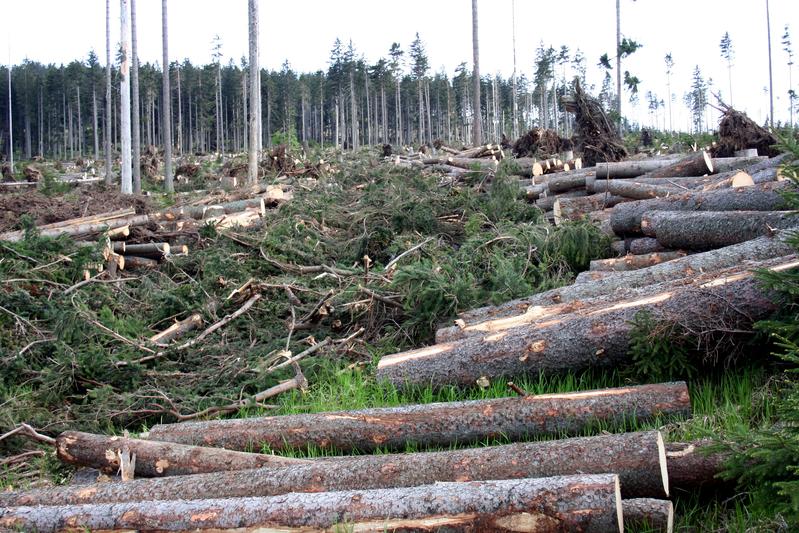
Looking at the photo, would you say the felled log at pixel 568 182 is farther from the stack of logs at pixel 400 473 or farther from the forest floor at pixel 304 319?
the stack of logs at pixel 400 473

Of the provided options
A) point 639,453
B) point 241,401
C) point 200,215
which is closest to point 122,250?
point 200,215

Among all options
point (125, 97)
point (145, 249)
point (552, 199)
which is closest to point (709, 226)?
point (552, 199)

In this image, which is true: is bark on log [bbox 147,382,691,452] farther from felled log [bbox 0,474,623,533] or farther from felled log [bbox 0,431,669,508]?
felled log [bbox 0,474,623,533]

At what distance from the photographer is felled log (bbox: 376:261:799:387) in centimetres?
493

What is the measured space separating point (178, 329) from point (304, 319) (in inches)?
55.7

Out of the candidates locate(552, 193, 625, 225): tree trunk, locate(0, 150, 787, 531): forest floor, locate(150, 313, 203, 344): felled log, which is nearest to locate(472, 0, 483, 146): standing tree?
locate(0, 150, 787, 531): forest floor

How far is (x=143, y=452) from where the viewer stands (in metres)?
4.79

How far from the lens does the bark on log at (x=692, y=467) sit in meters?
3.57

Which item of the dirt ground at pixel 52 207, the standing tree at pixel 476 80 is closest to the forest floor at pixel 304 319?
the dirt ground at pixel 52 207

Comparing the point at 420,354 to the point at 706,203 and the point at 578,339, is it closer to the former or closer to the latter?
the point at 578,339

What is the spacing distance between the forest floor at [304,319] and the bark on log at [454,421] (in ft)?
0.37

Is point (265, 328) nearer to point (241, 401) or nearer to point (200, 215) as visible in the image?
point (241, 401)

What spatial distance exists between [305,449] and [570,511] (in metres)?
2.32

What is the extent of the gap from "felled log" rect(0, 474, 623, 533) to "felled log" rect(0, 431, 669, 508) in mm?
351
